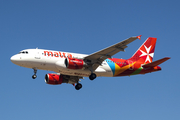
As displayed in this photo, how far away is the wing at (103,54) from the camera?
39472 millimetres

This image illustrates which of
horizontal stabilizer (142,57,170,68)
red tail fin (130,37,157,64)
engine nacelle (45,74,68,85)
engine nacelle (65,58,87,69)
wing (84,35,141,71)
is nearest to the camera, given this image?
wing (84,35,141,71)

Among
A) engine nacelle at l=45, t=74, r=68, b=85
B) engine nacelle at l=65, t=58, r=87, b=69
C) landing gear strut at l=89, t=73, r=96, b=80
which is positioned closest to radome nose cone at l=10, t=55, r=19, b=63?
engine nacelle at l=65, t=58, r=87, b=69

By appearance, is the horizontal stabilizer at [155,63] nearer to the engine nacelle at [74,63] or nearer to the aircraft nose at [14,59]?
the engine nacelle at [74,63]

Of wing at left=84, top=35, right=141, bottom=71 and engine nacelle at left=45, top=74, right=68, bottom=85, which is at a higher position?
wing at left=84, top=35, right=141, bottom=71

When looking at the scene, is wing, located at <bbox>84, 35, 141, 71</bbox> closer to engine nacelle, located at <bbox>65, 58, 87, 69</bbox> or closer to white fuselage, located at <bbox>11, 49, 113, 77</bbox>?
engine nacelle, located at <bbox>65, 58, 87, 69</bbox>

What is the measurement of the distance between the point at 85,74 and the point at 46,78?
6794mm

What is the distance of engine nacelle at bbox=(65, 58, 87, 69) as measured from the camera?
4144 cm

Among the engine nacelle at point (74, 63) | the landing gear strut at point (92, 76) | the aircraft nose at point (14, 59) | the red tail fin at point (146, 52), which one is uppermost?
the red tail fin at point (146, 52)

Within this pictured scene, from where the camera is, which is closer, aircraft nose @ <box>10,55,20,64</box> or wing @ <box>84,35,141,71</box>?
wing @ <box>84,35,141,71</box>

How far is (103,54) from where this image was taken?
139 ft

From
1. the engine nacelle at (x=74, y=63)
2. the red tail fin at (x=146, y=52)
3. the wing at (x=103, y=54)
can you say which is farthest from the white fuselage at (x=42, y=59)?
the red tail fin at (x=146, y=52)

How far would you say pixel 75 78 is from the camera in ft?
158

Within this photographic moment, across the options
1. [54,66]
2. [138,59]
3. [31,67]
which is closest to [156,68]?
[138,59]

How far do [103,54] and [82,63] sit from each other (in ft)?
10.4
